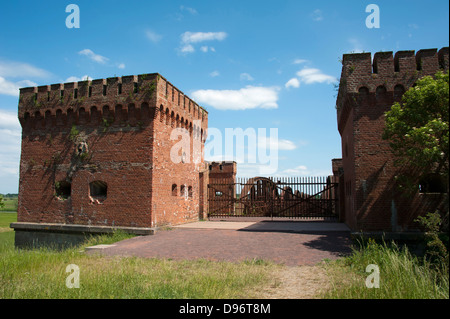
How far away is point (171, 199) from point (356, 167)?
8.01 m

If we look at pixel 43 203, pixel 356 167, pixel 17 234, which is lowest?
pixel 17 234

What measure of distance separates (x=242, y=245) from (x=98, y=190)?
7791 millimetres

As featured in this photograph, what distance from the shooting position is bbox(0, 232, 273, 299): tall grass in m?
5.46

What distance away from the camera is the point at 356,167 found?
1122cm

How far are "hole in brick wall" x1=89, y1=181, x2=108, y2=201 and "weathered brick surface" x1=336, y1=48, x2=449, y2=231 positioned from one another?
405 inches

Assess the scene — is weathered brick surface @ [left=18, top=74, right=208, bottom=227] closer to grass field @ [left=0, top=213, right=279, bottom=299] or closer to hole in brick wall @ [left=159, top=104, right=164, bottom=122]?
hole in brick wall @ [left=159, top=104, right=164, bottom=122]

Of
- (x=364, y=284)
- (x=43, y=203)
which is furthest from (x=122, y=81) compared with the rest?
(x=364, y=284)

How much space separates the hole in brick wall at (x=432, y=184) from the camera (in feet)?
35.8

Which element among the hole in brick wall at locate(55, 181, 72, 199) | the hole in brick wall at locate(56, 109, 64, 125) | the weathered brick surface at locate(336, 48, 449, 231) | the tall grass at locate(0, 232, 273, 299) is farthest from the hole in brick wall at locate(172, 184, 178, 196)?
the weathered brick surface at locate(336, 48, 449, 231)

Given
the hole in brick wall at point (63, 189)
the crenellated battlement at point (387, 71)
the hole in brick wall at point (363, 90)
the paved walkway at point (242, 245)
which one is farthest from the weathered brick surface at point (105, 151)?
the hole in brick wall at point (363, 90)

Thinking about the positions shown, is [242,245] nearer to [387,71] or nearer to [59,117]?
[387,71]

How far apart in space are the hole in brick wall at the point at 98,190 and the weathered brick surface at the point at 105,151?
10cm

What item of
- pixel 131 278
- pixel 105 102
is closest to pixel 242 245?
pixel 131 278
